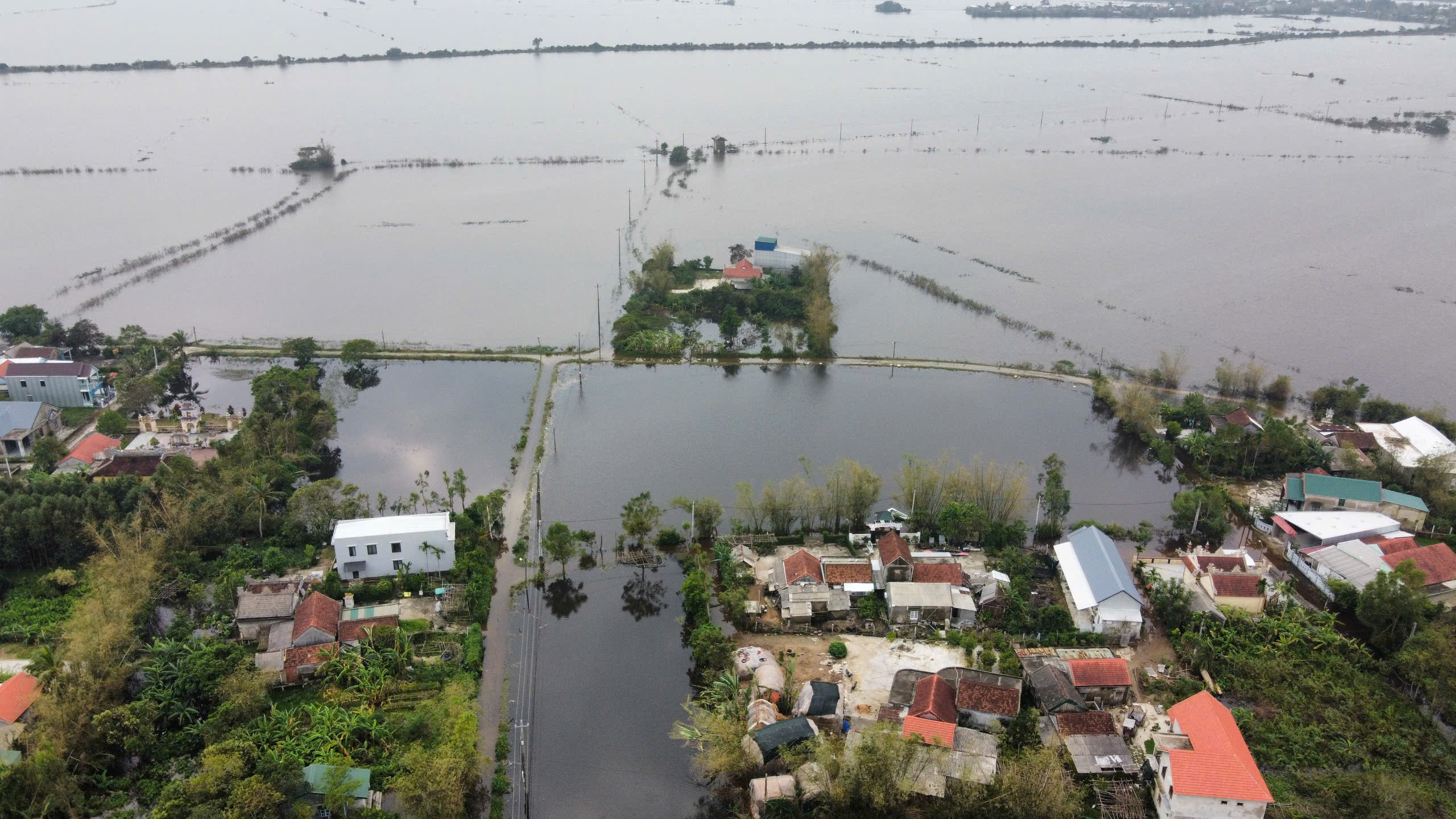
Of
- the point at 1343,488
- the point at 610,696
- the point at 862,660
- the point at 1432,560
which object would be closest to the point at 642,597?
the point at 610,696

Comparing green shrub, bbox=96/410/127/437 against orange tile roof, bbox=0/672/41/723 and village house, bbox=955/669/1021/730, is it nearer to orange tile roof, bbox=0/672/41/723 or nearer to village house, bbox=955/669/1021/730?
orange tile roof, bbox=0/672/41/723

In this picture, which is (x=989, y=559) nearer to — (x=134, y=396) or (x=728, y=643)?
(x=728, y=643)

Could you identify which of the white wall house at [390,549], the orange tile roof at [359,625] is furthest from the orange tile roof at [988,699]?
the white wall house at [390,549]

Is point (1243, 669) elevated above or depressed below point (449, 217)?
below

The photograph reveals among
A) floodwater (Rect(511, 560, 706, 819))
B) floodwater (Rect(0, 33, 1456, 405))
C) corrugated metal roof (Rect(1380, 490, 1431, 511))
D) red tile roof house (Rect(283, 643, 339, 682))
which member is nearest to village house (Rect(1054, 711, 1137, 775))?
floodwater (Rect(511, 560, 706, 819))

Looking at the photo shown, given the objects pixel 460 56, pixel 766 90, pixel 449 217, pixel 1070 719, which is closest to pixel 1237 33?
pixel 766 90
